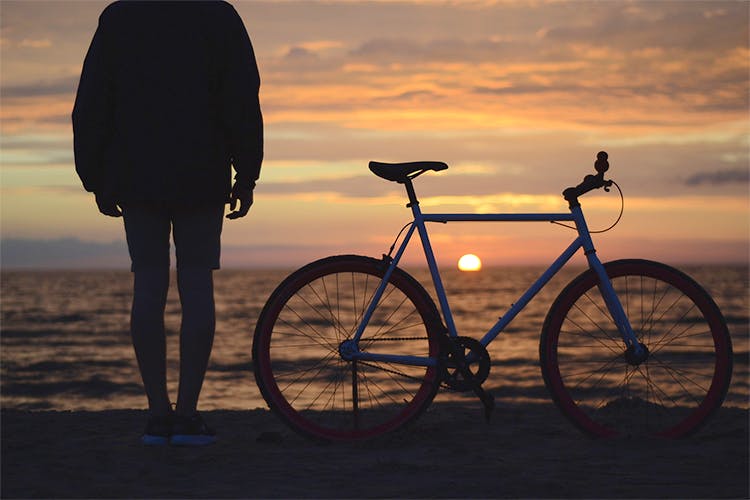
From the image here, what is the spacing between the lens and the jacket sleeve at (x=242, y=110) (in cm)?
410

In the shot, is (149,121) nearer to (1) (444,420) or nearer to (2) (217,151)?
(2) (217,151)

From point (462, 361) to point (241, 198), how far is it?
4.46ft

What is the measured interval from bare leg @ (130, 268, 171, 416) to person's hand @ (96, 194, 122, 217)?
1.04ft

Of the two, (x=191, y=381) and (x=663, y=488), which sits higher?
(x=191, y=381)

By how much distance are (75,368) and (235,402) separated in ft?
29.4

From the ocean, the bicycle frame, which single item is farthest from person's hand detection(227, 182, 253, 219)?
the ocean

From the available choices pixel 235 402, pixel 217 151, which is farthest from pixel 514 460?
pixel 235 402

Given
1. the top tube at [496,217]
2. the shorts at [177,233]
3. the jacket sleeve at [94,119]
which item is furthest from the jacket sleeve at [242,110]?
the top tube at [496,217]

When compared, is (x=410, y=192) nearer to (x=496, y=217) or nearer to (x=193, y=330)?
(x=496, y=217)

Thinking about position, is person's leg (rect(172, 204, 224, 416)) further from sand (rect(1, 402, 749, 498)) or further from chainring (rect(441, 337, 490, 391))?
chainring (rect(441, 337, 490, 391))

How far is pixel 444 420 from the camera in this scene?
520 cm

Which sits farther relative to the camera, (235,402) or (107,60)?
(235,402)

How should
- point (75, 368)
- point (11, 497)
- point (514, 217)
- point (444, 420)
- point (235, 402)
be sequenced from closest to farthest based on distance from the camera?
point (11, 497) < point (514, 217) < point (444, 420) < point (235, 402) < point (75, 368)

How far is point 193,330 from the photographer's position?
4141 millimetres
